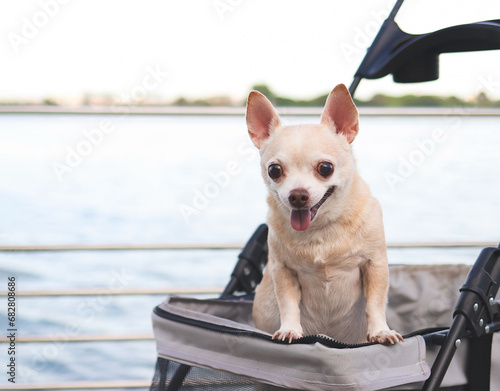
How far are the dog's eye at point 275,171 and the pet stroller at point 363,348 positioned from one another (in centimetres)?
24

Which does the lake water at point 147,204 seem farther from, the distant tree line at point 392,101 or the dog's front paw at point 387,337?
the dog's front paw at point 387,337

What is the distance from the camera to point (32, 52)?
2.19 m

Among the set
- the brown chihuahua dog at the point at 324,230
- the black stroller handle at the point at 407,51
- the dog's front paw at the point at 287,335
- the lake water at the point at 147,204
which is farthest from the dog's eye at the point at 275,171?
the lake water at the point at 147,204

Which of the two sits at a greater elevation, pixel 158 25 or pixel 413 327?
pixel 158 25

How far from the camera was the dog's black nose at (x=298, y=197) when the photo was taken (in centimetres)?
93

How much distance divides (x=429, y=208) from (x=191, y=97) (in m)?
1.39

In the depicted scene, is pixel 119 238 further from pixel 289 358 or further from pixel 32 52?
pixel 289 358

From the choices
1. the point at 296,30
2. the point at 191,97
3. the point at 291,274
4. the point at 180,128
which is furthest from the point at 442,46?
the point at 180,128

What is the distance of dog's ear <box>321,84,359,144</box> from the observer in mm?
1023

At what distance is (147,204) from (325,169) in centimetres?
245

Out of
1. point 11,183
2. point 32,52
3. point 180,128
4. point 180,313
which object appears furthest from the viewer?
point 180,128

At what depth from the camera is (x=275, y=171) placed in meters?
0.99

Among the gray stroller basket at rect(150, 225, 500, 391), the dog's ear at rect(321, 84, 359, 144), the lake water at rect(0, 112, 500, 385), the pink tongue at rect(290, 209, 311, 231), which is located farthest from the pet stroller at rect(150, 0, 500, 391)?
the lake water at rect(0, 112, 500, 385)

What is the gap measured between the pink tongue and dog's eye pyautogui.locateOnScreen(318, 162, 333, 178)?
6cm
